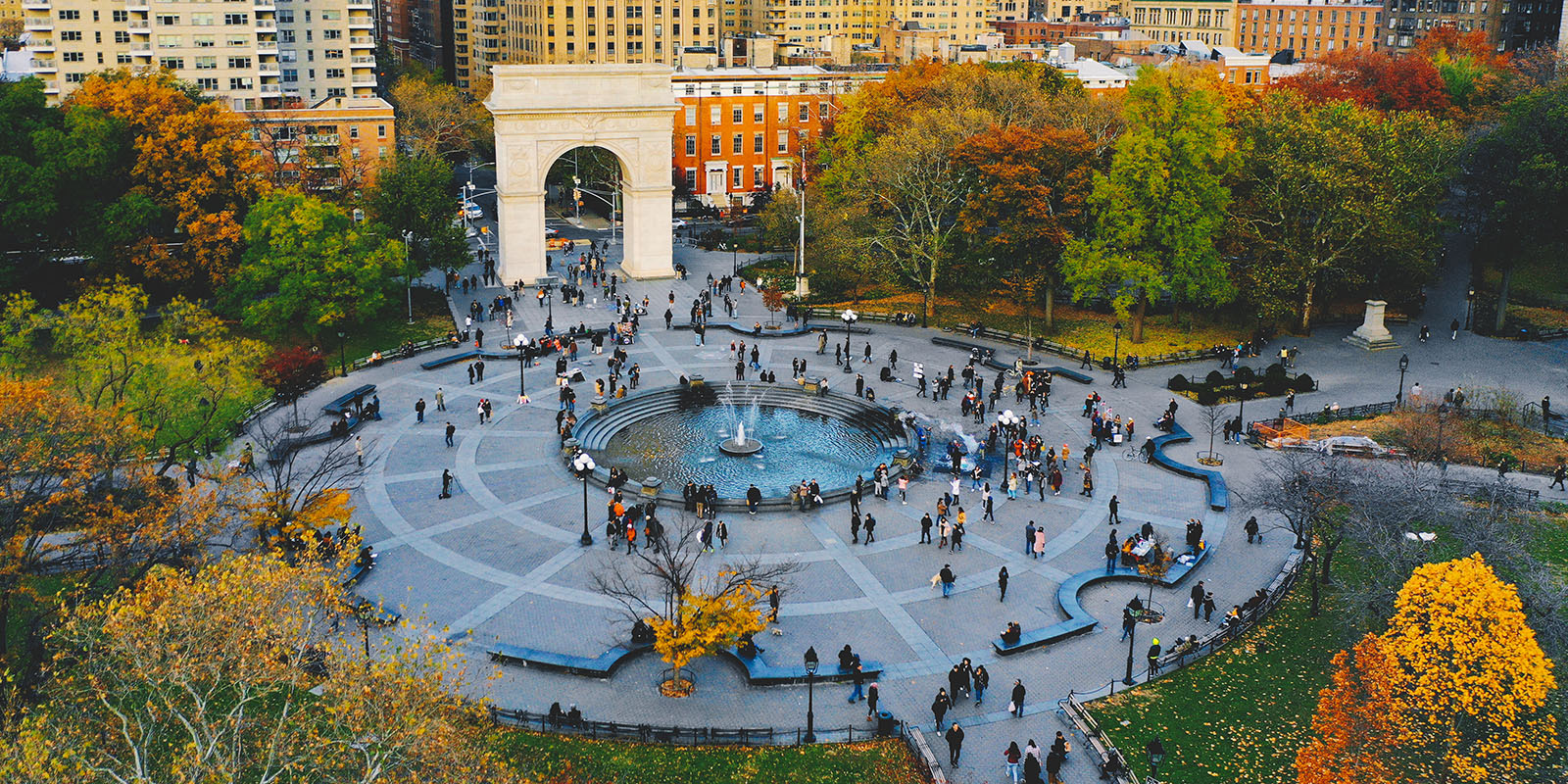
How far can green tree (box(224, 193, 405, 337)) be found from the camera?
184ft

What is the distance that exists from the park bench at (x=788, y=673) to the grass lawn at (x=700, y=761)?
266 cm

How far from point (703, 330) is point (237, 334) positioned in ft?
72.4

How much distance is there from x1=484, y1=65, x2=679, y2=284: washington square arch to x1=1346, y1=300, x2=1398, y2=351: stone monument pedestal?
36514 millimetres

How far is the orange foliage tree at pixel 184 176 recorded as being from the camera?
5984 centimetres

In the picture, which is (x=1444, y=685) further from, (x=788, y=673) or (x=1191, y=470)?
(x=1191, y=470)

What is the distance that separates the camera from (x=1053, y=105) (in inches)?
2810

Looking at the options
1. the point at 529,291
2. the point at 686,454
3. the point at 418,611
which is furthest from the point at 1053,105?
the point at 418,611

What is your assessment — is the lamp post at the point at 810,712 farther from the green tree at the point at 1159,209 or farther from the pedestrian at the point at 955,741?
the green tree at the point at 1159,209

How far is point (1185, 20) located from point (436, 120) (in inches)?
4190

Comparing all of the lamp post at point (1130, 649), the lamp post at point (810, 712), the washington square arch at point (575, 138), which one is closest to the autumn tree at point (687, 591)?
the lamp post at point (810, 712)

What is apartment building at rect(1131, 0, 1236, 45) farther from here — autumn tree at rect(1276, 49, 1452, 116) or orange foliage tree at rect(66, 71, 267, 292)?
orange foliage tree at rect(66, 71, 267, 292)

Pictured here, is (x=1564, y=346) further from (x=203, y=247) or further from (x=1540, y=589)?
(x=203, y=247)

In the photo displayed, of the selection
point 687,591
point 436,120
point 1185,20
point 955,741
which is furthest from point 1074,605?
point 1185,20

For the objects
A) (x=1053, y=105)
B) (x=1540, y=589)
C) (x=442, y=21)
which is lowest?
(x=1540, y=589)
